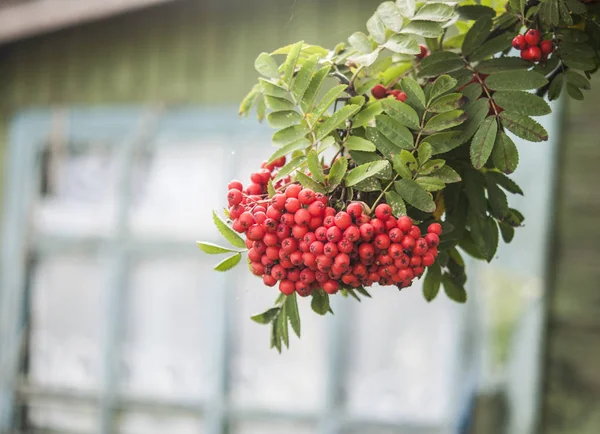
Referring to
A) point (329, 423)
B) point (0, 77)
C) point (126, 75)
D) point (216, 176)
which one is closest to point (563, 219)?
point (329, 423)

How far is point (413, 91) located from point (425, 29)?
88 mm

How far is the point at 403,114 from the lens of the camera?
0.67 meters

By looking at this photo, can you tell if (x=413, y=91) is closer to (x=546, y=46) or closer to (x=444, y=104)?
(x=444, y=104)

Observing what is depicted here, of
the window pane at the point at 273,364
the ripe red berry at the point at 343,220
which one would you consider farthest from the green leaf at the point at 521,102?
the window pane at the point at 273,364

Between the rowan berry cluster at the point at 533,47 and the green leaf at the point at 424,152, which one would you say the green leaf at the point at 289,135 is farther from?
the rowan berry cluster at the point at 533,47

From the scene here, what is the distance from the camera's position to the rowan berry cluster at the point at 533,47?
711 millimetres

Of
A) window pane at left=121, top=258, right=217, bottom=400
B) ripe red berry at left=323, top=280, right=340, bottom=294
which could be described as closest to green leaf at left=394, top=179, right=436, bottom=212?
ripe red berry at left=323, top=280, right=340, bottom=294

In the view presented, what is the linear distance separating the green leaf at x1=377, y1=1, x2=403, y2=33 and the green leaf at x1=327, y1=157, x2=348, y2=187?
0.18 meters

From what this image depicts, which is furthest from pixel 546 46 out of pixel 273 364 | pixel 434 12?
pixel 273 364

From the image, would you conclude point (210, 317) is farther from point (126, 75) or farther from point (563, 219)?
point (563, 219)

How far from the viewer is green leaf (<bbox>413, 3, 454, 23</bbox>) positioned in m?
0.71

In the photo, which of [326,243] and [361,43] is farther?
[361,43]

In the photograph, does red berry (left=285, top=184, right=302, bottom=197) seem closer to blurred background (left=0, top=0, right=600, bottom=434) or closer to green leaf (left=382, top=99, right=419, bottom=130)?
Result: green leaf (left=382, top=99, right=419, bottom=130)

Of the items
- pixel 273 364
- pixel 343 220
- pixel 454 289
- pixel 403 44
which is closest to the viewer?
pixel 343 220
